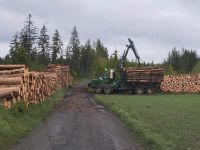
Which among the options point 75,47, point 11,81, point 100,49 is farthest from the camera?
point 100,49

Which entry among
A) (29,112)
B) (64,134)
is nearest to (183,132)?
(64,134)

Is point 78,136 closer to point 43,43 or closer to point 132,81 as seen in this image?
point 132,81

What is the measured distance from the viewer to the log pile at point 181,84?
53375 mm

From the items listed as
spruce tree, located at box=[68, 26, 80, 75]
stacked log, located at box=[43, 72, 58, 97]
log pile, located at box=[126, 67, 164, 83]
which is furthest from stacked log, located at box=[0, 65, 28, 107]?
spruce tree, located at box=[68, 26, 80, 75]

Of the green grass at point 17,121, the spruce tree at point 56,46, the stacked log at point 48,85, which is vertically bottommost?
the green grass at point 17,121

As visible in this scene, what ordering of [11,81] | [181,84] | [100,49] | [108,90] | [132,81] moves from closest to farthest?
[11,81], [108,90], [132,81], [181,84], [100,49]

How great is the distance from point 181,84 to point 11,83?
34199 millimetres

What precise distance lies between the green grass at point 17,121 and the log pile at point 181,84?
30420 mm

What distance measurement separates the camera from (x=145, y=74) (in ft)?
162

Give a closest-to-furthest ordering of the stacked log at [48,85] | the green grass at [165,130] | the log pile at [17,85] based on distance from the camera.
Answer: the green grass at [165,130] → the log pile at [17,85] → the stacked log at [48,85]

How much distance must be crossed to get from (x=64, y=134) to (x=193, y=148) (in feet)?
15.0

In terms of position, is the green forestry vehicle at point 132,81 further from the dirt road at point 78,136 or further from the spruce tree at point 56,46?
the spruce tree at point 56,46

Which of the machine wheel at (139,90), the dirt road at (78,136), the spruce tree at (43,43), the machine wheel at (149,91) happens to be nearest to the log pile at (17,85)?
the dirt road at (78,136)

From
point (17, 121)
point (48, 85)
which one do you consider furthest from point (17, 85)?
point (48, 85)
